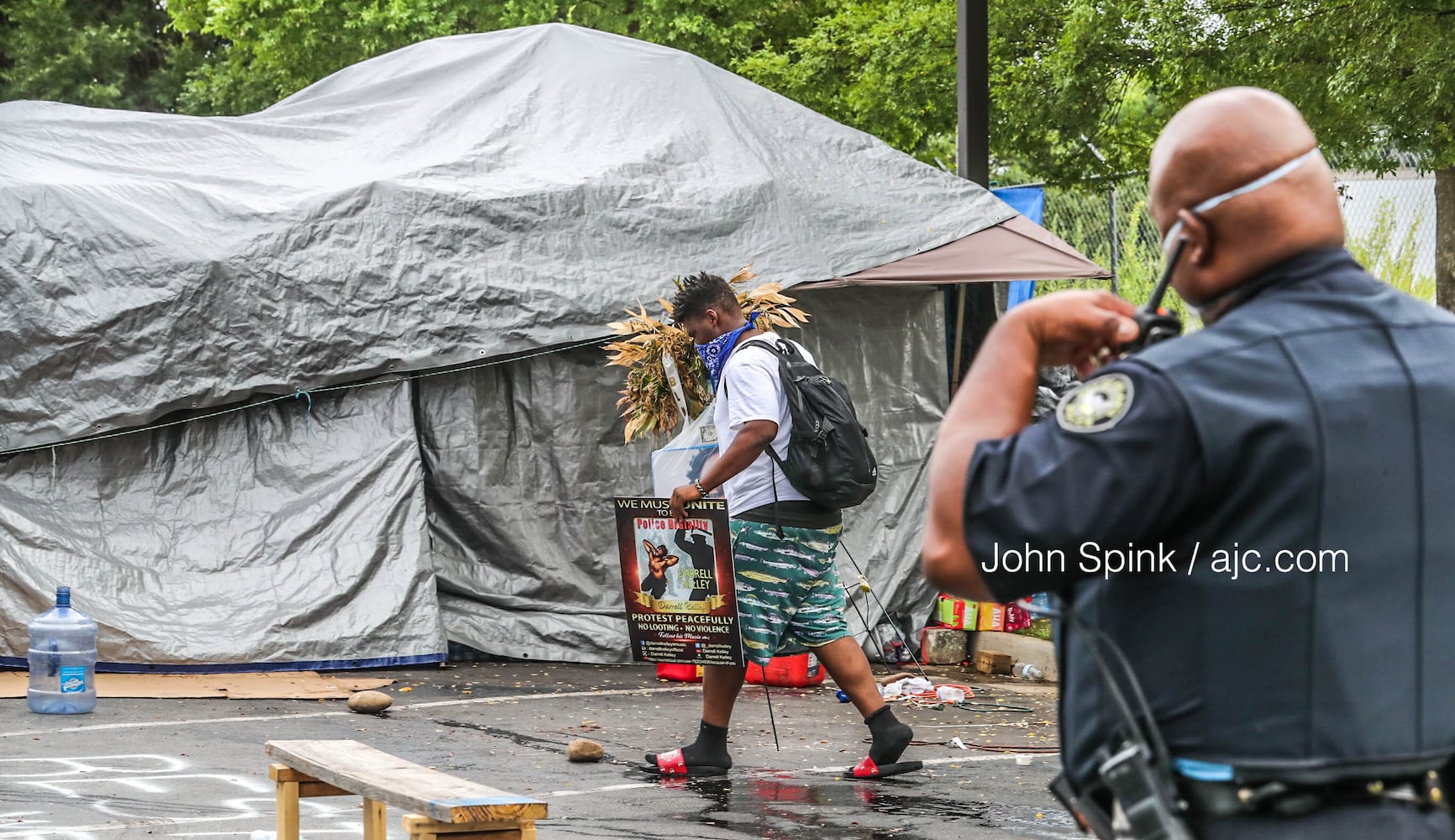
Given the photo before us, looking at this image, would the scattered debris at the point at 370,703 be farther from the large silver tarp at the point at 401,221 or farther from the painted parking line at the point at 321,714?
the large silver tarp at the point at 401,221

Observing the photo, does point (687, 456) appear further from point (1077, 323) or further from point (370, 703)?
point (1077, 323)

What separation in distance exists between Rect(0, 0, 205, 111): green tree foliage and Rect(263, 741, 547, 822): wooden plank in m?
21.6

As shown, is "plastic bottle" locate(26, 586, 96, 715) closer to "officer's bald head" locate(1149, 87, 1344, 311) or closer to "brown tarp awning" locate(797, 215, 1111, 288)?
"brown tarp awning" locate(797, 215, 1111, 288)

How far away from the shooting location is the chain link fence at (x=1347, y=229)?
17891 mm

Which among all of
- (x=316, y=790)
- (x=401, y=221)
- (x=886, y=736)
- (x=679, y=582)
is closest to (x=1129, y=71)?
(x=401, y=221)

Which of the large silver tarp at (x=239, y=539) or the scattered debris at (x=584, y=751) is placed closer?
the scattered debris at (x=584, y=751)

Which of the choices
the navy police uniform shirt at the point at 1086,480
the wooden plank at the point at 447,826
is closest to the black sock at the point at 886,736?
the wooden plank at the point at 447,826

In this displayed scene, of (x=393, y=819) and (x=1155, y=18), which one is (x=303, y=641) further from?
(x=1155, y=18)

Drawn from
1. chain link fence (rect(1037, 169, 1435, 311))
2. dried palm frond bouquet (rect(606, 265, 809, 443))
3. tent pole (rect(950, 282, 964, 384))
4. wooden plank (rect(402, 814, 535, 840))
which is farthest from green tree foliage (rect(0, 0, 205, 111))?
wooden plank (rect(402, 814, 535, 840))

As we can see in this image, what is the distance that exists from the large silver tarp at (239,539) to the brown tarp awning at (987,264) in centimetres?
286

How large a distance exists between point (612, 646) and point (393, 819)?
4.08 meters

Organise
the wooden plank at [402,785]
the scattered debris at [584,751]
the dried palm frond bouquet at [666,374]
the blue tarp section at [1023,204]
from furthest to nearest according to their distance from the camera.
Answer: the blue tarp section at [1023,204]
the dried palm frond bouquet at [666,374]
the scattered debris at [584,751]
the wooden plank at [402,785]

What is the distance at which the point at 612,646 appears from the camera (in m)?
9.95

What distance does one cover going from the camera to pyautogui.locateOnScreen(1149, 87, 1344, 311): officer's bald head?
1.92m
